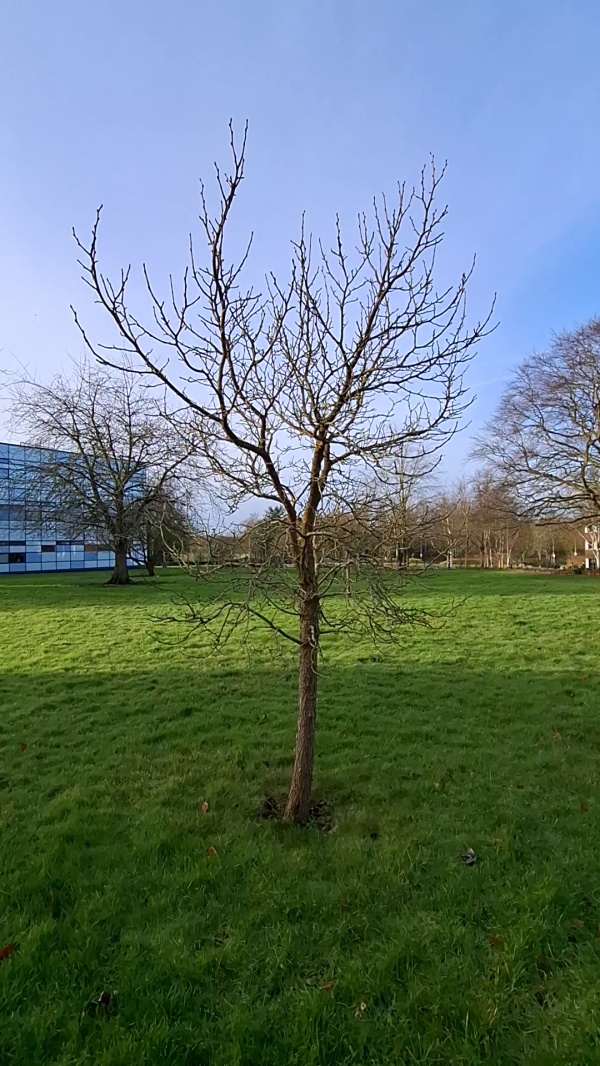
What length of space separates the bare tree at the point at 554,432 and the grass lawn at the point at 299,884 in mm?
10766

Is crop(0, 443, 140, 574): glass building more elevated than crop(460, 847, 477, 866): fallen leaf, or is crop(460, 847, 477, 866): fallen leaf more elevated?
crop(0, 443, 140, 574): glass building

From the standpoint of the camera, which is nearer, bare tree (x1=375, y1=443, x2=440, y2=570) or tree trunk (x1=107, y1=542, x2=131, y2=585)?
bare tree (x1=375, y1=443, x2=440, y2=570)

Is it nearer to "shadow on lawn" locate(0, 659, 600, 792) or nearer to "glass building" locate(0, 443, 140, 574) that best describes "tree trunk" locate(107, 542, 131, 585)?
"glass building" locate(0, 443, 140, 574)

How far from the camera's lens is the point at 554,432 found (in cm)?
1515

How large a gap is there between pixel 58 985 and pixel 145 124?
6515 millimetres

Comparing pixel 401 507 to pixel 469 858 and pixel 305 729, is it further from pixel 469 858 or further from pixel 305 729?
pixel 469 858

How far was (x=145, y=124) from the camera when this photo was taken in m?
4.89

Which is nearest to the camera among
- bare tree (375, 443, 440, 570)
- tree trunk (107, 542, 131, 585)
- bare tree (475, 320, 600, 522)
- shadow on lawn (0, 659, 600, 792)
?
bare tree (375, 443, 440, 570)

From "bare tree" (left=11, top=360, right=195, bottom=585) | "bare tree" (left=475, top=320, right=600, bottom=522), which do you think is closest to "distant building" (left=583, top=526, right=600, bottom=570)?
"bare tree" (left=475, top=320, right=600, bottom=522)

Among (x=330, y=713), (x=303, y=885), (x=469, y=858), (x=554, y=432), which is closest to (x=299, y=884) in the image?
(x=303, y=885)

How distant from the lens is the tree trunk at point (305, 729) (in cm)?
310

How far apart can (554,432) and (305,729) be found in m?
14.9

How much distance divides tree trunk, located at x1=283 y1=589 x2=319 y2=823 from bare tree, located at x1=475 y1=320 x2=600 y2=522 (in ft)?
42.0

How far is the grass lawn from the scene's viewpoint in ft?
5.75
